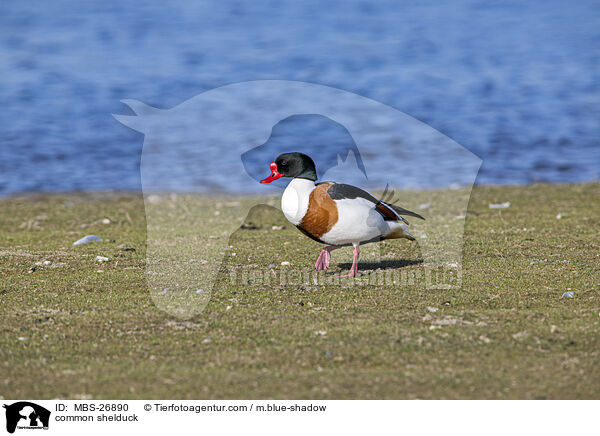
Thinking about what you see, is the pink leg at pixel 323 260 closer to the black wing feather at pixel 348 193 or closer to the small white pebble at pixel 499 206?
the black wing feather at pixel 348 193

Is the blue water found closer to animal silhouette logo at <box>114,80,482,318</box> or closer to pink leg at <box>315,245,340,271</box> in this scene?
animal silhouette logo at <box>114,80,482,318</box>

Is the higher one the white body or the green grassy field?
the white body

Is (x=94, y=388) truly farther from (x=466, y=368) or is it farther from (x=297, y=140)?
(x=297, y=140)

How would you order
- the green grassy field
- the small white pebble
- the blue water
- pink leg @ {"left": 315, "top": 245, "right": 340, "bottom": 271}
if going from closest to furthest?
the green grassy field → pink leg @ {"left": 315, "top": 245, "right": 340, "bottom": 271} → the small white pebble → the blue water

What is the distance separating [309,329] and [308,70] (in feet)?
68.1

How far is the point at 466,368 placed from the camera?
175 inches

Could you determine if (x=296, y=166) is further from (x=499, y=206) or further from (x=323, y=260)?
(x=499, y=206)

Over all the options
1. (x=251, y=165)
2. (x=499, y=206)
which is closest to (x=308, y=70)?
(x=251, y=165)
